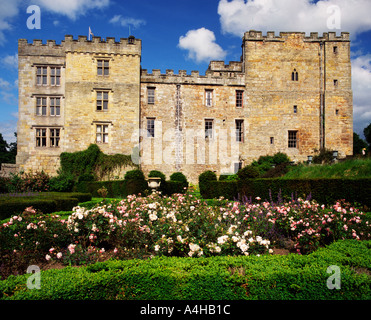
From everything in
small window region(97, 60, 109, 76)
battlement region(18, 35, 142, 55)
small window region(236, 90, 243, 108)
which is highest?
battlement region(18, 35, 142, 55)

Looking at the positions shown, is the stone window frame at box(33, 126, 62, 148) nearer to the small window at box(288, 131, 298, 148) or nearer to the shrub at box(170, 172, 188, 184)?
the shrub at box(170, 172, 188, 184)

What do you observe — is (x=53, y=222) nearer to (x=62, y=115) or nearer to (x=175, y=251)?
(x=175, y=251)

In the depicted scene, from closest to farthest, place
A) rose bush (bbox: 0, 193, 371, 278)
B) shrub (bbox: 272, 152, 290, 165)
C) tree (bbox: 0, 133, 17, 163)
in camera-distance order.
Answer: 1. rose bush (bbox: 0, 193, 371, 278)
2. shrub (bbox: 272, 152, 290, 165)
3. tree (bbox: 0, 133, 17, 163)

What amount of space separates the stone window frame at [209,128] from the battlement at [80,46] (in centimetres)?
782

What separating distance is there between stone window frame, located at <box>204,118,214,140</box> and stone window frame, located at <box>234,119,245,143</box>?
2.08 metres

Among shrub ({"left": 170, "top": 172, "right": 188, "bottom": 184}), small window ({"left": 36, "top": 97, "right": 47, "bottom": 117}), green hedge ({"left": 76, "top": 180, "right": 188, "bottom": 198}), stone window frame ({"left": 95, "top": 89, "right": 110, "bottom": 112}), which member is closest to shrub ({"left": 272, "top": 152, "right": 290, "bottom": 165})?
shrub ({"left": 170, "top": 172, "right": 188, "bottom": 184})

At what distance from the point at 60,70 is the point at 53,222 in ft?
60.4

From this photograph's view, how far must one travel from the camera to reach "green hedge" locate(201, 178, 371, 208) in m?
8.25

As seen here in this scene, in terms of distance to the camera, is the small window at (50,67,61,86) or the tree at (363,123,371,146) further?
the tree at (363,123,371,146)

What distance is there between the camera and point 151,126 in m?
21.6

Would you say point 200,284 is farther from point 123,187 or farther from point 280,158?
point 280,158

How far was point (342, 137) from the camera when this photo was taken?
22062mm

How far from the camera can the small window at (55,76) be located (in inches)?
789

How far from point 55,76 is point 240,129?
1552cm
